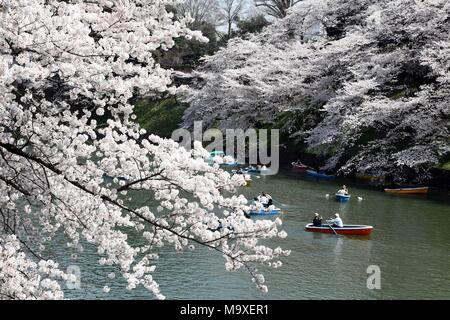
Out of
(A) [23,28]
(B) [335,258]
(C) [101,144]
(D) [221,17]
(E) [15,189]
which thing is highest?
(D) [221,17]

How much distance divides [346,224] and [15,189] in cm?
1580

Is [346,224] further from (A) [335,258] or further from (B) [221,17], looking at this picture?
(B) [221,17]

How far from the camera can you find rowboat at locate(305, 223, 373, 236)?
1868 centimetres

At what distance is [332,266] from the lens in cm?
1552

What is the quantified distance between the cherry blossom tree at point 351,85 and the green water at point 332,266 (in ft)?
18.1

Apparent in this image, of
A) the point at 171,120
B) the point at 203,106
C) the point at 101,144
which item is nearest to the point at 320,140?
the point at 203,106

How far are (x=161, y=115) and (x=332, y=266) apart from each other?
3914 cm

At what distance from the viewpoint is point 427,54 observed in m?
27.1

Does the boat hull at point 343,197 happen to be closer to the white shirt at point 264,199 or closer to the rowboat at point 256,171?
the white shirt at point 264,199

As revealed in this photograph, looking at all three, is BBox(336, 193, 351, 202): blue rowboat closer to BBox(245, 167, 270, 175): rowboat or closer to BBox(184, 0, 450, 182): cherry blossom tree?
BBox(184, 0, 450, 182): cherry blossom tree

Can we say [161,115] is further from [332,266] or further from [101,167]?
[101,167]

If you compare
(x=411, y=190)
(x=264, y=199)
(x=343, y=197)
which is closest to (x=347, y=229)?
(x=264, y=199)

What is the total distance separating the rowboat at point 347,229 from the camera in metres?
18.7

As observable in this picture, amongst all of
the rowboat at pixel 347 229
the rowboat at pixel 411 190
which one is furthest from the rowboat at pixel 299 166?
the rowboat at pixel 347 229
